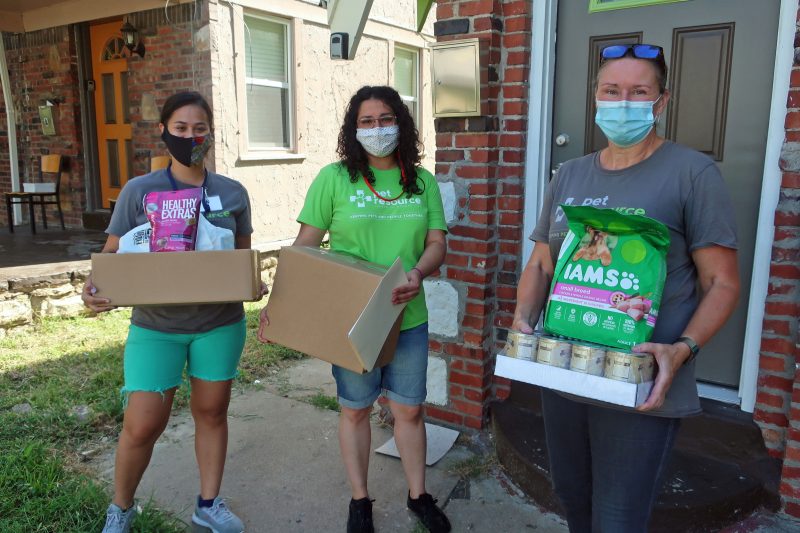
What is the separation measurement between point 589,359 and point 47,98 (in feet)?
28.3

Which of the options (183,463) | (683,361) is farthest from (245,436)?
(683,361)

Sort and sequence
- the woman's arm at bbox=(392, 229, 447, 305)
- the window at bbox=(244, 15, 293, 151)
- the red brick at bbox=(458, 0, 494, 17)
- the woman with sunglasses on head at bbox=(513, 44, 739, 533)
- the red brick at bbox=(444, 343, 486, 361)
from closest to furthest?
the woman with sunglasses on head at bbox=(513, 44, 739, 533)
the woman's arm at bbox=(392, 229, 447, 305)
the red brick at bbox=(458, 0, 494, 17)
the red brick at bbox=(444, 343, 486, 361)
the window at bbox=(244, 15, 293, 151)

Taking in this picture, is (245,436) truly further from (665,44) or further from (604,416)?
(665,44)

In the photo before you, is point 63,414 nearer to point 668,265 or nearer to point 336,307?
point 336,307

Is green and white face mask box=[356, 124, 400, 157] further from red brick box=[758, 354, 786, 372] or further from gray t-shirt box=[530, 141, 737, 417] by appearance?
red brick box=[758, 354, 786, 372]

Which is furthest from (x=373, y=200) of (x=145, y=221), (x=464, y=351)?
(x=464, y=351)

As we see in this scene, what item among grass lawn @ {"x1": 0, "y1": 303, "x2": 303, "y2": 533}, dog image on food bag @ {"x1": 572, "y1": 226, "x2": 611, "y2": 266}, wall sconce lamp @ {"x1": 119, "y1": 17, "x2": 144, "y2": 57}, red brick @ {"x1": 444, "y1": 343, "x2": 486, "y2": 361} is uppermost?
wall sconce lamp @ {"x1": 119, "y1": 17, "x2": 144, "y2": 57}

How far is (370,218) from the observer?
2293 millimetres

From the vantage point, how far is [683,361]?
145cm

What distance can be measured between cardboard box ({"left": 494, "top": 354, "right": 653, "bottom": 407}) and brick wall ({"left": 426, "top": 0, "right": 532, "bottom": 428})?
1.49 metres

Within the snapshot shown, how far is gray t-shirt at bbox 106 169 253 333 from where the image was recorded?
7.13 ft

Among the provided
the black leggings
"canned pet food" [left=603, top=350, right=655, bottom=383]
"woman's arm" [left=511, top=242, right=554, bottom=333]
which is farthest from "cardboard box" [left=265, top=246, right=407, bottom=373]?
"canned pet food" [left=603, top=350, right=655, bottom=383]

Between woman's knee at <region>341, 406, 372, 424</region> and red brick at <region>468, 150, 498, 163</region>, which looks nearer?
woman's knee at <region>341, 406, 372, 424</region>

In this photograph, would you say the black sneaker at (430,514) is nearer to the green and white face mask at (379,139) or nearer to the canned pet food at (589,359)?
the canned pet food at (589,359)
